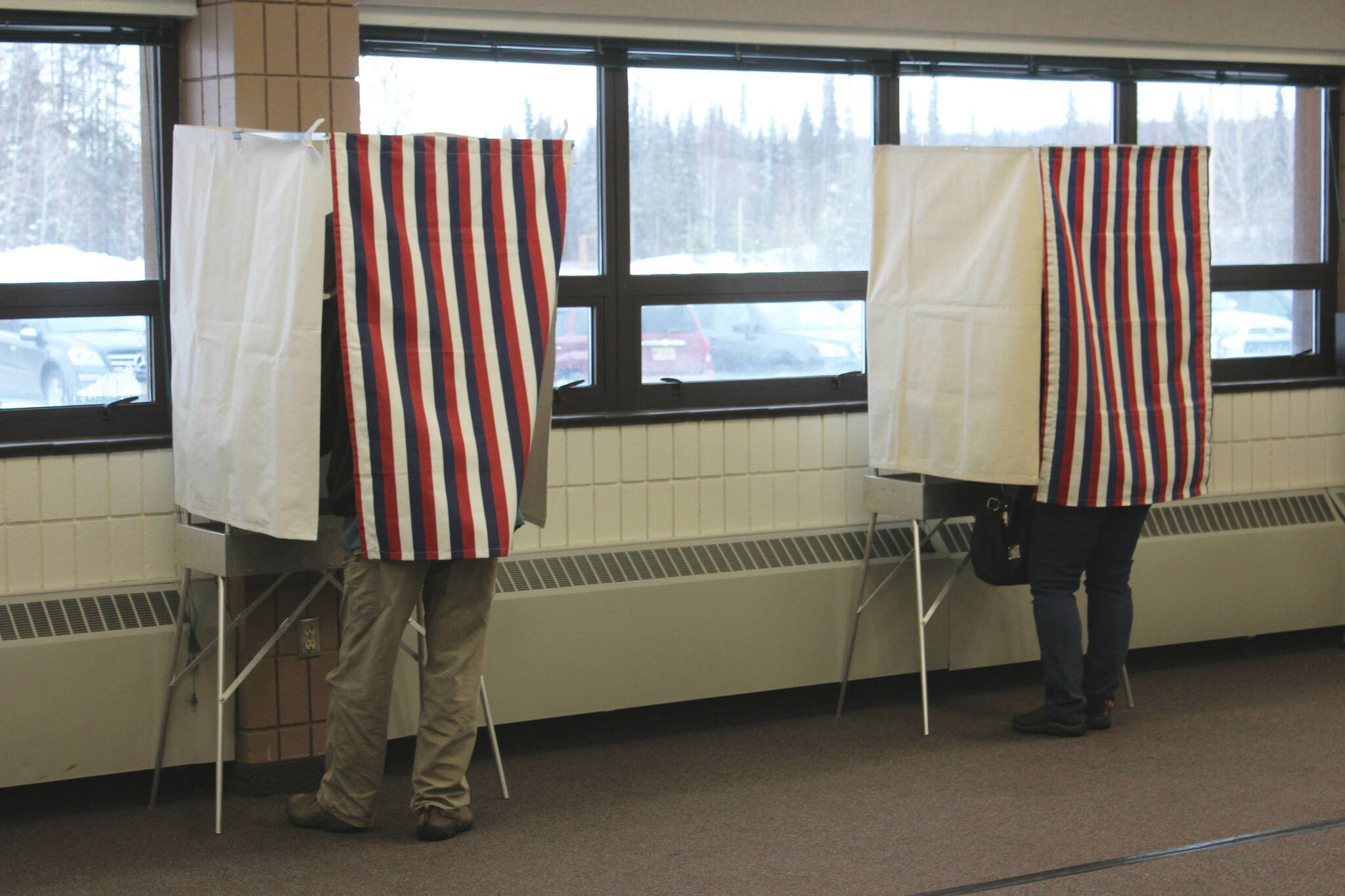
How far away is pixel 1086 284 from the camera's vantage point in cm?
355

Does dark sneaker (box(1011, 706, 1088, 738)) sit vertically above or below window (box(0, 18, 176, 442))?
below

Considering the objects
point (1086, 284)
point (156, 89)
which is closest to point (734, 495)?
point (1086, 284)

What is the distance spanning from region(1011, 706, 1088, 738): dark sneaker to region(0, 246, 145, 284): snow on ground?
2.65 metres

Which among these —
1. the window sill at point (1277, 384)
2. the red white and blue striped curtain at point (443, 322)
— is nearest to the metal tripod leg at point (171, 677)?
the red white and blue striped curtain at point (443, 322)

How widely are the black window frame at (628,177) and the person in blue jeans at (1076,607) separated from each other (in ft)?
2.42

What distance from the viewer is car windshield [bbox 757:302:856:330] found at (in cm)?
414

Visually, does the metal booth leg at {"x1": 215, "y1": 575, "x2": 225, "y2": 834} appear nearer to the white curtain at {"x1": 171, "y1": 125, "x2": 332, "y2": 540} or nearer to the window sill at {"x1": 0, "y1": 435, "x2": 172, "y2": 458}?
the white curtain at {"x1": 171, "y1": 125, "x2": 332, "y2": 540}

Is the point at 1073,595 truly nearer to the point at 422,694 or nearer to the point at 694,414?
the point at 694,414

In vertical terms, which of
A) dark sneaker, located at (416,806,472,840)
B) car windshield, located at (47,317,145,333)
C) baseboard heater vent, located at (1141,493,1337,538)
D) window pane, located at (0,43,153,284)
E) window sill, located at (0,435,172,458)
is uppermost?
window pane, located at (0,43,153,284)

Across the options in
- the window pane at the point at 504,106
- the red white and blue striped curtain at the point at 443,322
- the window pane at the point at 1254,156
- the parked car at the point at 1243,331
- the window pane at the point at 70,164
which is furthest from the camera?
the parked car at the point at 1243,331

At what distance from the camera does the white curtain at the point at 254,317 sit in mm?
2793

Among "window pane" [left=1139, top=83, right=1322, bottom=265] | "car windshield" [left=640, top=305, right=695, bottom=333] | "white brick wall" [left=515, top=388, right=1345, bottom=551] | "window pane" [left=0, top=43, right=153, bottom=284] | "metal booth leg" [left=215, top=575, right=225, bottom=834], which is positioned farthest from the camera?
"window pane" [left=1139, top=83, right=1322, bottom=265]

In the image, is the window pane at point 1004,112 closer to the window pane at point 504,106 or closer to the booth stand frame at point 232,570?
the window pane at point 504,106

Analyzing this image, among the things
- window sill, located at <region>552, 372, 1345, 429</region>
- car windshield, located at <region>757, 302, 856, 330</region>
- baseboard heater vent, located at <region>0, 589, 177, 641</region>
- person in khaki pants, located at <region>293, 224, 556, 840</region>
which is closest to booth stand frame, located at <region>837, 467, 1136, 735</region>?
window sill, located at <region>552, 372, 1345, 429</region>
